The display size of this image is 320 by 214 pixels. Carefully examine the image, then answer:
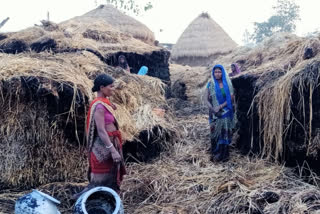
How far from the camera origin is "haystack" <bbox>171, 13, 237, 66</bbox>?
17.9 m

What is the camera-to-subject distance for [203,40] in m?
18.0

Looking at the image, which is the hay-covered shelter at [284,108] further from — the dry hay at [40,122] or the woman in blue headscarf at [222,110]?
the dry hay at [40,122]

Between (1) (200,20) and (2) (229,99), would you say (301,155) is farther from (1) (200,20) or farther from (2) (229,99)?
(1) (200,20)

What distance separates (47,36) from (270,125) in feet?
16.5

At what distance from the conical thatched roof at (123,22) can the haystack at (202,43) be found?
4031 millimetres

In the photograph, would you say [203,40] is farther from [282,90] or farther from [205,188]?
[205,188]

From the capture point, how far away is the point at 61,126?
14.6 ft

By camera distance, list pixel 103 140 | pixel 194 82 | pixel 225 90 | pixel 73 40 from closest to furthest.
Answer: pixel 103 140 < pixel 225 90 < pixel 73 40 < pixel 194 82

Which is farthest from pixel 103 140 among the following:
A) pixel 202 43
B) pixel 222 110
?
pixel 202 43

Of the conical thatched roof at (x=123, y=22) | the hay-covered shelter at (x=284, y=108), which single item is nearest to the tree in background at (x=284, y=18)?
the conical thatched roof at (x=123, y=22)

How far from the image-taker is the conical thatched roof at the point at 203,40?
706 inches

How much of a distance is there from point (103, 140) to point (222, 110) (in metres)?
2.16

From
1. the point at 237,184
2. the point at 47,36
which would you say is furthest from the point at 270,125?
the point at 47,36

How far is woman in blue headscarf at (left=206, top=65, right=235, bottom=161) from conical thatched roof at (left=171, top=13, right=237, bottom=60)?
1294 centimetres
